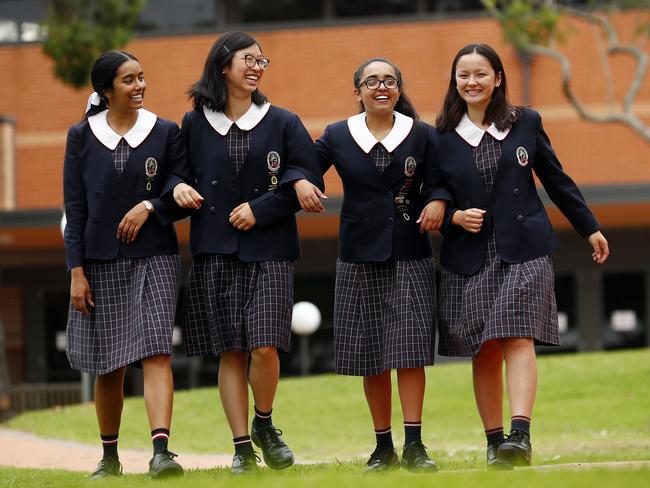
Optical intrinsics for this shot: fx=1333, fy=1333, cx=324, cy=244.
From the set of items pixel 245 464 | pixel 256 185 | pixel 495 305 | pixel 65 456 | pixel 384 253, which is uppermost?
pixel 256 185

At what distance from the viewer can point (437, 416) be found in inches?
540

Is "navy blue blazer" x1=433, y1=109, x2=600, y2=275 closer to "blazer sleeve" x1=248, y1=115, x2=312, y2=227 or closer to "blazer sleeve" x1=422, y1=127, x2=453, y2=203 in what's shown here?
"blazer sleeve" x1=422, y1=127, x2=453, y2=203

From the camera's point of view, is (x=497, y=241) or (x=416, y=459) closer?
(x=416, y=459)

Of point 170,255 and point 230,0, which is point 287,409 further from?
point 230,0

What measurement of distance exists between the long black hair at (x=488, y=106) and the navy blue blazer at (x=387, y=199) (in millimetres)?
150

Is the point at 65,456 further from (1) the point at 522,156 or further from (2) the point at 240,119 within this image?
(1) the point at 522,156

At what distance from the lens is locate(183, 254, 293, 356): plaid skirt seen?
271 inches

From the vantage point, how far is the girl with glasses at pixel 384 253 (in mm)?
6938

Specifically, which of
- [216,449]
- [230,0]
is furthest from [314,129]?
[216,449]

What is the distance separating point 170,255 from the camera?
7039mm

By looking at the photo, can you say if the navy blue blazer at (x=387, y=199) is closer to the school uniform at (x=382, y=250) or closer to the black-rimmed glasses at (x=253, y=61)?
the school uniform at (x=382, y=250)

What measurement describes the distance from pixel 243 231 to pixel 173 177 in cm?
47

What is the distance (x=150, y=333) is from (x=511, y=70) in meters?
16.6

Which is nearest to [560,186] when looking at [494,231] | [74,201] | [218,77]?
[494,231]
